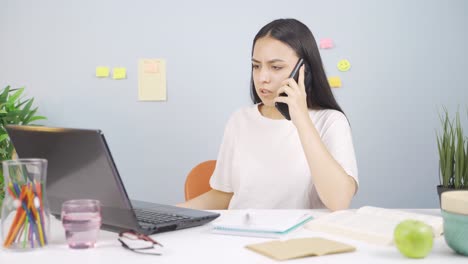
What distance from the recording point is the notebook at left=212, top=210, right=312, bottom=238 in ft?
3.72

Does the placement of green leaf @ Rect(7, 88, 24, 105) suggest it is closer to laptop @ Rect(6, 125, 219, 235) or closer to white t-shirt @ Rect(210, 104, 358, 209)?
white t-shirt @ Rect(210, 104, 358, 209)

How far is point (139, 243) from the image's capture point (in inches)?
40.3

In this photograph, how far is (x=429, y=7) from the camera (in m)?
3.07

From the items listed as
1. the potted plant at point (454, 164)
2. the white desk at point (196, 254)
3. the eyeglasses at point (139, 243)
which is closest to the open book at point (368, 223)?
the white desk at point (196, 254)

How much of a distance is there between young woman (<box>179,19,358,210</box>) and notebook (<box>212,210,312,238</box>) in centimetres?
40

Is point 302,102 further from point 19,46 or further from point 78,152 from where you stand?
point 19,46

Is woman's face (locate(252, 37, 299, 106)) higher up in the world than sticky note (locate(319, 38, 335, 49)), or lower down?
lower down

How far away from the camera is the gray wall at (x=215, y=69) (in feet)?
10.1

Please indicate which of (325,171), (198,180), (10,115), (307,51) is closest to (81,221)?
(325,171)

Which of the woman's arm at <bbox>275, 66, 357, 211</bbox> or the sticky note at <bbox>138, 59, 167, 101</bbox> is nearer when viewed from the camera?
the woman's arm at <bbox>275, 66, 357, 211</bbox>

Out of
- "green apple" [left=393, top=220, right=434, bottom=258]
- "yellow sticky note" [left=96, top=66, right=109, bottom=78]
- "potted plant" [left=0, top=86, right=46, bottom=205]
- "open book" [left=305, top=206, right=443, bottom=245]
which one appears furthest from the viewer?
"yellow sticky note" [left=96, top=66, right=109, bottom=78]

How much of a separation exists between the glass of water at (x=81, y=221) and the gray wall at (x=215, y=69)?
2077 millimetres

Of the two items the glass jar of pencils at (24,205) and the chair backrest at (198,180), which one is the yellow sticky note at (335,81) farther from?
the glass jar of pencils at (24,205)

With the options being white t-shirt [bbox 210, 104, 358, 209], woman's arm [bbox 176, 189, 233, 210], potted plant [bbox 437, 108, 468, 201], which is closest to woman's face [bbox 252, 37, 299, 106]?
white t-shirt [bbox 210, 104, 358, 209]
